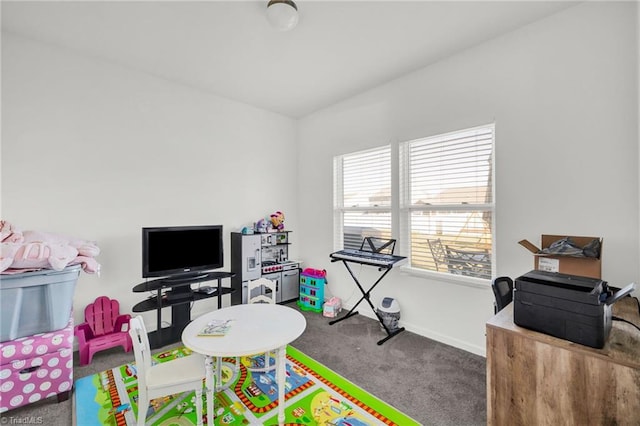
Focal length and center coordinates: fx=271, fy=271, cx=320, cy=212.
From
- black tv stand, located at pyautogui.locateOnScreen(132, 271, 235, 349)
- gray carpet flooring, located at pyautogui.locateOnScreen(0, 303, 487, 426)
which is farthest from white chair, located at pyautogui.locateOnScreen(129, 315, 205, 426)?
black tv stand, located at pyautogui.locateOnScreen(132, 271, 235, 349)

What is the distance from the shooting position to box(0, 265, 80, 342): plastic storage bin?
1.90 meters

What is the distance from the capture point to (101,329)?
272 cm

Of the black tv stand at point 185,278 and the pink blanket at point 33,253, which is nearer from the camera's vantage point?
the pink blanket at point 33,253

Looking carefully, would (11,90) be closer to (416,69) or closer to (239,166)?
(239,166)

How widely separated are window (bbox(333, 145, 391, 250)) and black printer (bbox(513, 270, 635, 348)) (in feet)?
6.60

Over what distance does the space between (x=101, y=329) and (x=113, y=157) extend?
70.2 inches

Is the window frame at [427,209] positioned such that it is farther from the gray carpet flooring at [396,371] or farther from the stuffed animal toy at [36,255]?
the stuffed animal toy at [36,255]

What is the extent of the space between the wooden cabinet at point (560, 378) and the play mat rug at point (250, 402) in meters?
0.71

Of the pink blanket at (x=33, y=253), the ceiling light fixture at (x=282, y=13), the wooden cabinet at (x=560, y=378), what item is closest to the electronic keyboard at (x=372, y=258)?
the wooden cabinet at (x=560, y=378)

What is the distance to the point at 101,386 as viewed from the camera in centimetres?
217

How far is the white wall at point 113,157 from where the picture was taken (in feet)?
8.18

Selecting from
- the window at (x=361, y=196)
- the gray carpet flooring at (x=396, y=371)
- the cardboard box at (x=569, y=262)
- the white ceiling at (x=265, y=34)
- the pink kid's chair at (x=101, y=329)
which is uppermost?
the white ceiling at (x=265, y=34)

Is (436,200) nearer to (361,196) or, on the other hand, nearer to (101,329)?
(361,196)

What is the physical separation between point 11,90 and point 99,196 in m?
1.11
